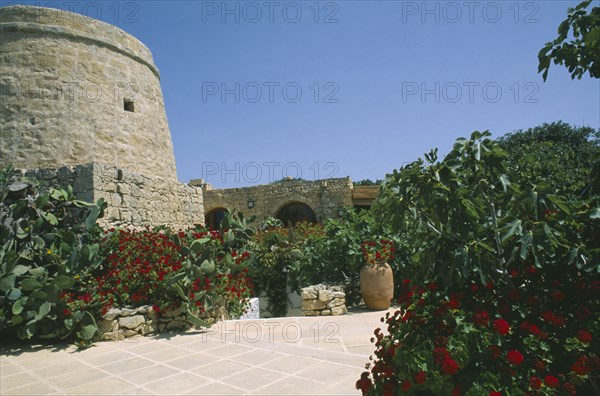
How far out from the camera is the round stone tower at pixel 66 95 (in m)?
9.10

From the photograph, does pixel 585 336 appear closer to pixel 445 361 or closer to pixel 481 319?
pixel 481 319

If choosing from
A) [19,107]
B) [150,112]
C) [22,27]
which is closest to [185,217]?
[150,112]

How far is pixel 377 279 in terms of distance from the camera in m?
6.26

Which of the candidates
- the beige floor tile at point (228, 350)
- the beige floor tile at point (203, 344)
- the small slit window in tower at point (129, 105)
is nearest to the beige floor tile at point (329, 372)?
the beige floor tile at point (228, 350)

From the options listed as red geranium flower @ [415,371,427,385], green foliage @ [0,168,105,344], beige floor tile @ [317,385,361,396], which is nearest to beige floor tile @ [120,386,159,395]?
beige floor tile @ [317,385,361,396]

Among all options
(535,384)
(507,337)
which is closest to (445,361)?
(535,384)

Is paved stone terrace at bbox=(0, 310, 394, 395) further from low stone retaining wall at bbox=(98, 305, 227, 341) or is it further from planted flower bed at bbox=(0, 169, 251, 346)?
planted flower bed at bbox=(0, 169, 251, 346)

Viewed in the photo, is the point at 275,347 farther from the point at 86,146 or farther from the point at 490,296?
the point at 86,146

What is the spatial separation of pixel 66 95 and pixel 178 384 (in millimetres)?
8639

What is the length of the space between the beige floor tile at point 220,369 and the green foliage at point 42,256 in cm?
172

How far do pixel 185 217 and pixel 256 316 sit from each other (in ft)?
12.4

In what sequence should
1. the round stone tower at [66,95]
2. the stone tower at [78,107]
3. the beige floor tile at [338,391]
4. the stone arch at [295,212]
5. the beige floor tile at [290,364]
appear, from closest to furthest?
the beige floor tile at [338,391] → the beige floor tile at [290,364] → the stone tower at [78,107] → the round stone tower at [66,95] → the stone arch at [295,212]

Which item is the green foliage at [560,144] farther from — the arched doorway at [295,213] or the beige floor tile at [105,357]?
the beige floor tile at [105,357]

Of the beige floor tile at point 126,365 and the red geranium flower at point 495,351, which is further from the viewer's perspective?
the beige floor tile at point 126,365
